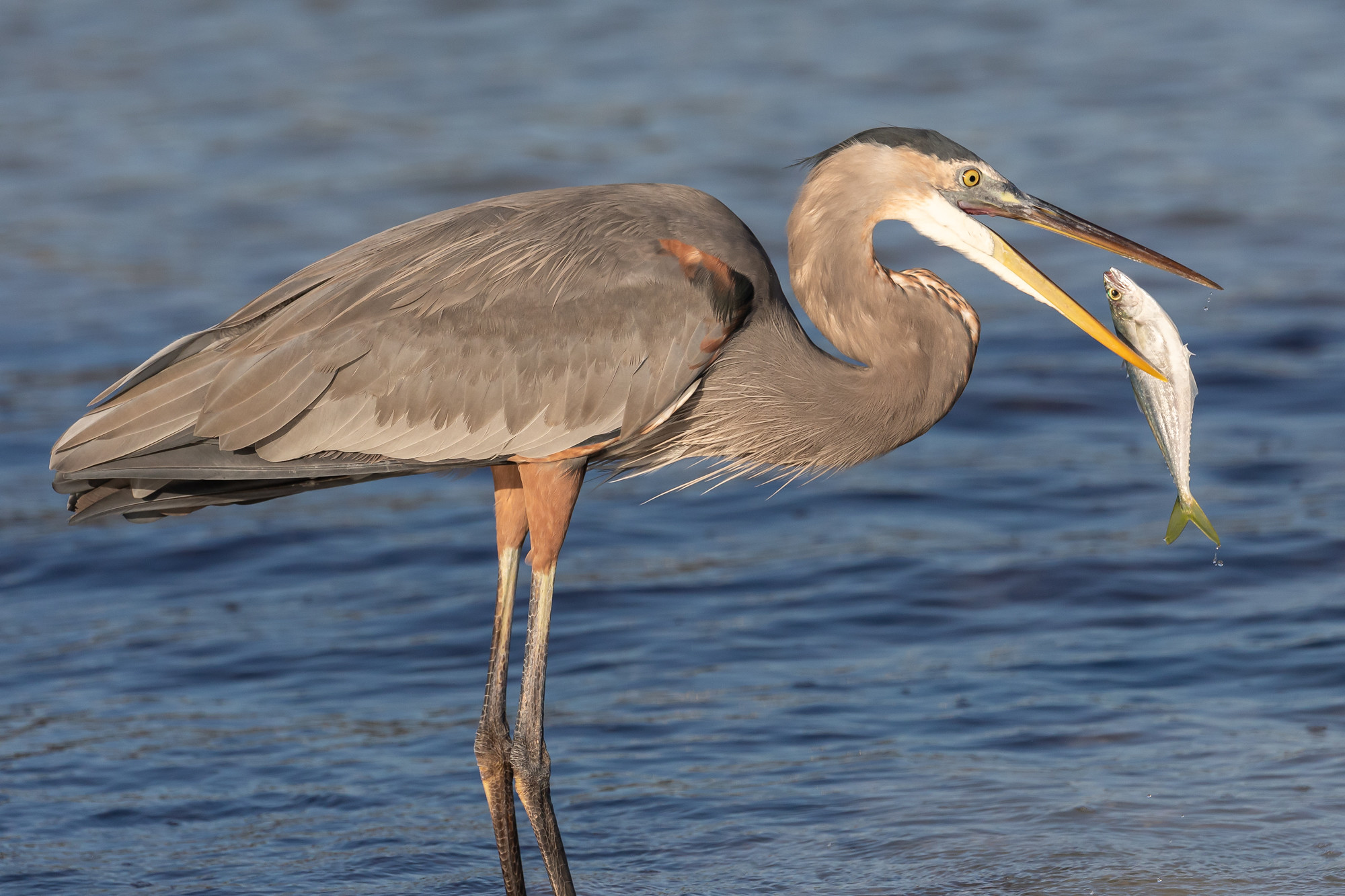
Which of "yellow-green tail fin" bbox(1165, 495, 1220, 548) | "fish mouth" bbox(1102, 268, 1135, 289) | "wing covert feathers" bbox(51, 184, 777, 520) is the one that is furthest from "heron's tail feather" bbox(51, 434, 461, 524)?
"yellow-green tail fin" bbox(1165, 495, 1220, 548)

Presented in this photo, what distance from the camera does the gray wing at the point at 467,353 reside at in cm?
557

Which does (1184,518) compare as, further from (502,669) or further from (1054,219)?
(502,669)

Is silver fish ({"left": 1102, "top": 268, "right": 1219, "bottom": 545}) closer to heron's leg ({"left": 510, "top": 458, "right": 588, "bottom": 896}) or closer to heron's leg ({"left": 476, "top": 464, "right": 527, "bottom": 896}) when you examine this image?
heron's leg ({"left": 510, "top": 458, "right": 588, "bottom": 896})

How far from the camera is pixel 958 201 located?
5.59 m

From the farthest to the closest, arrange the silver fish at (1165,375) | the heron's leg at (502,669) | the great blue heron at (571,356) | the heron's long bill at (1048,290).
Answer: the heron's leg at (502,669) → the silver fish at (1165,375) → the great blue heron at (571,356) → the heron's long bill at (1048,290)

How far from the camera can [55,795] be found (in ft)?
21.4

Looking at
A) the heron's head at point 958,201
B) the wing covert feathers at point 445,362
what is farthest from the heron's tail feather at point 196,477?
the heron's head at point 958,201

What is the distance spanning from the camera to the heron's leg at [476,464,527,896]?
5.93 metres

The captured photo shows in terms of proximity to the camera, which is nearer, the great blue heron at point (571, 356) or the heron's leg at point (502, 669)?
the great blue heron at point (571, 356)

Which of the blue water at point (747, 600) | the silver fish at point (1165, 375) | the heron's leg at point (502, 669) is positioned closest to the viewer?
the silver fish at point (1165, 375)

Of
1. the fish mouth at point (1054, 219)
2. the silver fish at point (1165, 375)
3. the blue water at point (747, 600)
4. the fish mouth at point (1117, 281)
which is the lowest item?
the blue water at point (747, 600)

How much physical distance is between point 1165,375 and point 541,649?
2.19m

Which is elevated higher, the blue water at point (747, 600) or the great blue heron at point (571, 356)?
the great blue heron at point (571, 356)

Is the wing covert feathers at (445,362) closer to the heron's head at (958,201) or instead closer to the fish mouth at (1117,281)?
the heron's head at (958,201)
